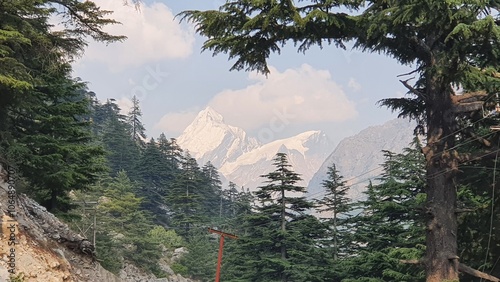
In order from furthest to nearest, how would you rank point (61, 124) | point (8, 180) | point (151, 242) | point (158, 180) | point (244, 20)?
point (158, 180) < point (151, 242) < point (61, 124) < point (8, 180) < point (244, 20)

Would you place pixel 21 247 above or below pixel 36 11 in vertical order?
below

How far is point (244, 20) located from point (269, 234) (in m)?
23.9

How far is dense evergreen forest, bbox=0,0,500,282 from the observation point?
10133 mm

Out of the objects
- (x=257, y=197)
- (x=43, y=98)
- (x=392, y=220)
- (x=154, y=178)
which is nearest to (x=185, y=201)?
(x=154, y=178)

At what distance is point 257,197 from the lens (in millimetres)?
34188

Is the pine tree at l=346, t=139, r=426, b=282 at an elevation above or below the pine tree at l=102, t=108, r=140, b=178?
below

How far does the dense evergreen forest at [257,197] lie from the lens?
33.2 ft

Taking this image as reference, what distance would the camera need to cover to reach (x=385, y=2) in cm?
871

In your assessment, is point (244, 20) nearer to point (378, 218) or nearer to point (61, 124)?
point (61, 124)

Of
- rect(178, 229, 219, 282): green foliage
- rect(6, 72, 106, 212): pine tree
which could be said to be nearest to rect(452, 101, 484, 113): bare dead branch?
rect(6, 72, 106, 212): pine tree

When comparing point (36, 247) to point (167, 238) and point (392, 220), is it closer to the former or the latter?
point (392, 220)

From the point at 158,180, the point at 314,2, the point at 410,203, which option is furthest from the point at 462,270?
the point at 158,180

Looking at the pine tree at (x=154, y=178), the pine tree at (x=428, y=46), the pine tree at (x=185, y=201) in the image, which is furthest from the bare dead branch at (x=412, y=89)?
the pine tree at (x=154, y=178)

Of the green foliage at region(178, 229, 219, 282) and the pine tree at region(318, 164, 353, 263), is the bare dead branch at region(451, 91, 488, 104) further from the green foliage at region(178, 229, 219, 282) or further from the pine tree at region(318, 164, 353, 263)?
the green foliage at region(178, 229, 219, 282)
